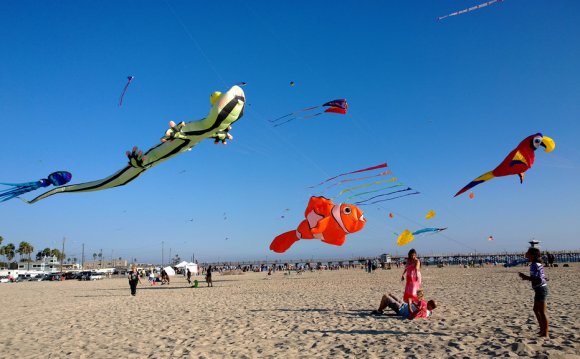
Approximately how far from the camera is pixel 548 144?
27.7 feet

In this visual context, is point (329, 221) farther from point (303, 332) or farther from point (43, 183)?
point (43, 183)

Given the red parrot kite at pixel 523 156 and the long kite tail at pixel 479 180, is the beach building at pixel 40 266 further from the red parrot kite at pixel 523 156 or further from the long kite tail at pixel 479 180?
the red parrot kite at pixel 523 156

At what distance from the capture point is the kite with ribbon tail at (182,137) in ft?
13.2

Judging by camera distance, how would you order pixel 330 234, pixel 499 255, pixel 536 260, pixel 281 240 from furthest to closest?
1. pixel 499 255
2. pixel 281 240
3. pixel 330 234
4. pixel 536 260

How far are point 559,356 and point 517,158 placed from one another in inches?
197

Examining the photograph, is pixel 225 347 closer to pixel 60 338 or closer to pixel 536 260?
pixel 60 338

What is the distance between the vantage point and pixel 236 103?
4066 millimetres

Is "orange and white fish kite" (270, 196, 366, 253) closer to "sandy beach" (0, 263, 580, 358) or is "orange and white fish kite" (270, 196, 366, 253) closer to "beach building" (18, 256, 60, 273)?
"sandy beach" (0, 263, 580, 358)

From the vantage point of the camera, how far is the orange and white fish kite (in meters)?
14.5

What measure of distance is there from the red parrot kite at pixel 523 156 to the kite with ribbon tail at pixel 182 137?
21.6ft

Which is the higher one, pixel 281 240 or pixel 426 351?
pixel 281 240

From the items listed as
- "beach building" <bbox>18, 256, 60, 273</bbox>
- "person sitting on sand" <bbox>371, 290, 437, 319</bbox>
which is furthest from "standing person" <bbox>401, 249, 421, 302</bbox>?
"beach building" <bbox>18, 256, 60, 273</bbox>

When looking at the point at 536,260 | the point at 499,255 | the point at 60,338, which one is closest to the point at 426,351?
the point at 536,260

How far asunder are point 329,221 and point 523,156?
767 centimetres
